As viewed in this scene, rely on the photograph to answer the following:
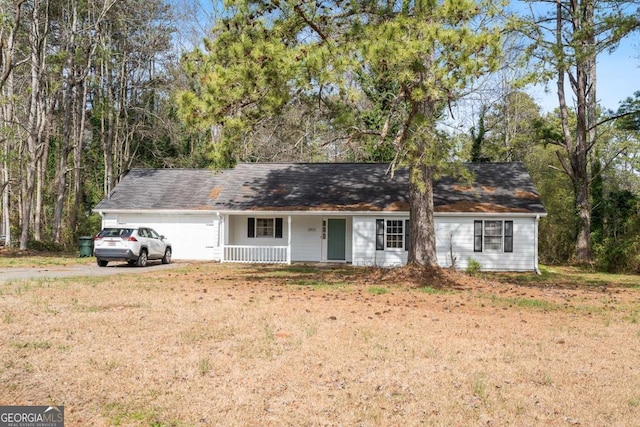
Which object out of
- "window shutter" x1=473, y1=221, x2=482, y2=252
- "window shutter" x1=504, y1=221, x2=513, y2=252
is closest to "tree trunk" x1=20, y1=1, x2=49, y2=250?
"window shutter" x1=473, y1=221, x2=482, y2=252

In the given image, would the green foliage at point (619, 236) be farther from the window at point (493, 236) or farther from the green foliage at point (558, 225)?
the window at point (493, 236)

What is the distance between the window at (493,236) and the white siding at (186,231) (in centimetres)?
1163

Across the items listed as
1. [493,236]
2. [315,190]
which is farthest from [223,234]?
[493,236]

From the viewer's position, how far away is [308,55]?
12430 millimetres

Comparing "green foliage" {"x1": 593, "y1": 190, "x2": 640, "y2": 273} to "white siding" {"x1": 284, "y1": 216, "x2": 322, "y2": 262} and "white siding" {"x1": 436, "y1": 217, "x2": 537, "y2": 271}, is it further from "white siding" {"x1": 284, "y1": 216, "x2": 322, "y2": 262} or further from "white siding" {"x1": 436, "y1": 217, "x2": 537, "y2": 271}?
"white siding" {"x1": 284, "y1": 216, "x2": 322, "y2": 262}

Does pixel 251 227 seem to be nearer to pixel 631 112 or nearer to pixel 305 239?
pixel 305 239

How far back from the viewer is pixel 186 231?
25266 millimetres

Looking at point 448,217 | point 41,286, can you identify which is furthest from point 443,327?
point 448,217

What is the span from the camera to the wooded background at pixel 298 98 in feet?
41.0

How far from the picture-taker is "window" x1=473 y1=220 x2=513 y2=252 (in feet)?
72.4

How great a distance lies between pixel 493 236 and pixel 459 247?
1448 millimetres

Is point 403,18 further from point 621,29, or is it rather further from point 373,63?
point 621,29

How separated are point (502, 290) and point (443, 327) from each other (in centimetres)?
648

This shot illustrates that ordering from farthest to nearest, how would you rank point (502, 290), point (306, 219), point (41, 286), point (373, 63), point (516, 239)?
point (306, 219)
point (516, 239)
point (502, 290)
point (41, 286)
point (373, 63)
